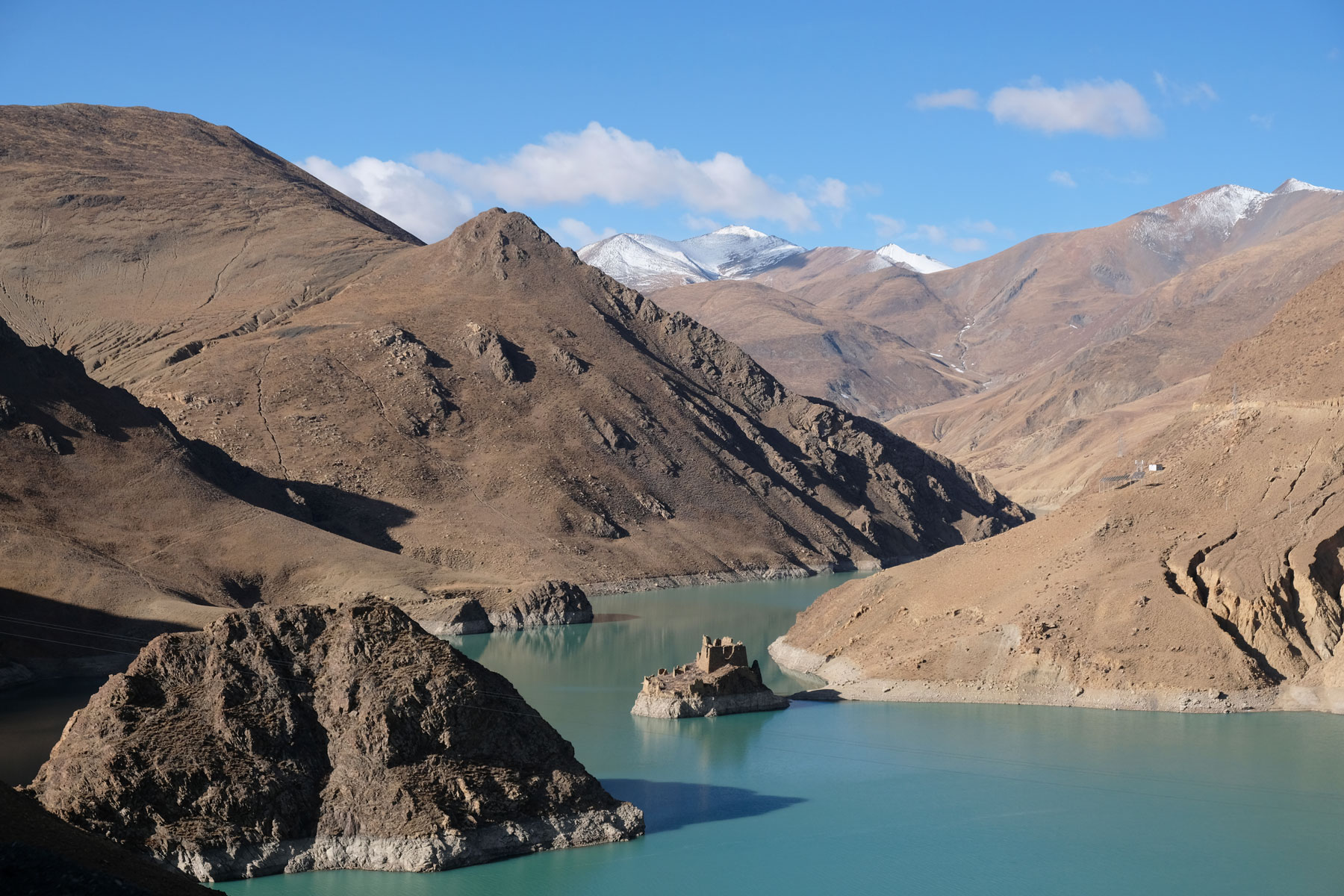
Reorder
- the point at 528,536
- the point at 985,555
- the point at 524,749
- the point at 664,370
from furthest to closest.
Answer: the point at 664,370 → the point at 528,536 → the point at 985,555 → the point at 524,749

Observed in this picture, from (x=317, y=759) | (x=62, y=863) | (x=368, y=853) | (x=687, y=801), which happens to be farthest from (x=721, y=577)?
(x=62, y=863)

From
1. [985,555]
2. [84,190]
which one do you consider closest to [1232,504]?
[985,555]

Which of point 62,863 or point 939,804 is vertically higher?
point 62,863

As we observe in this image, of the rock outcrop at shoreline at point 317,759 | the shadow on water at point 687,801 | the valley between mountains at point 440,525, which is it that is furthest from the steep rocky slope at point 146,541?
the rock outcrop at shoreline at point 317,759

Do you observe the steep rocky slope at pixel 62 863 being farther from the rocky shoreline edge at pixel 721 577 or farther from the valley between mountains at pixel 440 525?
the rocky shoreline edge at pixel 721 577

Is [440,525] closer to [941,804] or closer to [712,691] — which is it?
[712,691]

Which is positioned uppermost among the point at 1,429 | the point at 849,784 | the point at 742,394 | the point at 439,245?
the point at 439,245

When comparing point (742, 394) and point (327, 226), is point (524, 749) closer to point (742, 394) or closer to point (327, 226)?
point (742, 394)
